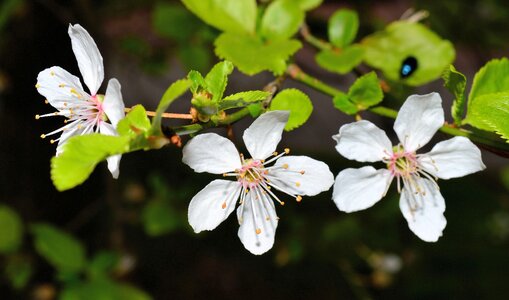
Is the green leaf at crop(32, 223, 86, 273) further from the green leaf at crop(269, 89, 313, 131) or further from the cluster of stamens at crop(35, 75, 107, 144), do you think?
the green leaf at crop(269, 89, 313, 131)

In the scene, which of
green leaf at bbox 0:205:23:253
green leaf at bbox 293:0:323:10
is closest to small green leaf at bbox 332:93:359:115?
green leaf at bbox 293:0:323:10

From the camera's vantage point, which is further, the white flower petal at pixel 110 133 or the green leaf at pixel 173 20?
the green leaf at pixel 173 20

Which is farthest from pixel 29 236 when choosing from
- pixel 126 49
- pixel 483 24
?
pixel 483 24

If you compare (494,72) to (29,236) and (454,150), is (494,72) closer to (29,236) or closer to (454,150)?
(454,150)

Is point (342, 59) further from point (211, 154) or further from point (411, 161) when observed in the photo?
point (211, 154)

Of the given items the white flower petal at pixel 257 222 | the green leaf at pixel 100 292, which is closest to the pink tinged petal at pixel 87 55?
the white flower petal at pixel 257 222

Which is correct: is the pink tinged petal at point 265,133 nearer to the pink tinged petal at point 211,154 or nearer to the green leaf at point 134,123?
the pink tinged petal at point 211,154

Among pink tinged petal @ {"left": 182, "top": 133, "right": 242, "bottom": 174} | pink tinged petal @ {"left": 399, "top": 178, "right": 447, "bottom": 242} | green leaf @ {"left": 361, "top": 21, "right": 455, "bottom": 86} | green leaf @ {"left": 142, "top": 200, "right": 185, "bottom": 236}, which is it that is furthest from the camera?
green leaf @ {"left": 142, "top": 200, "right": 185, "bottom": 236}
